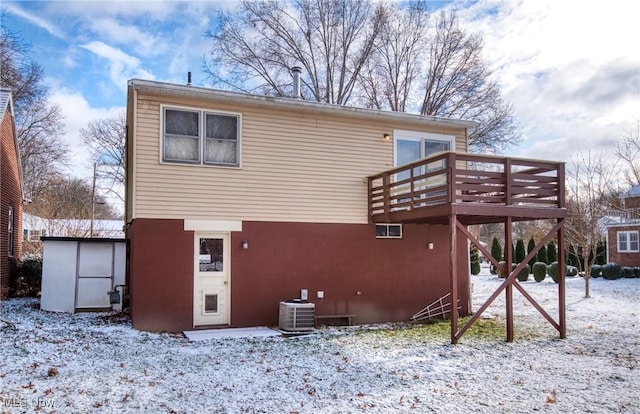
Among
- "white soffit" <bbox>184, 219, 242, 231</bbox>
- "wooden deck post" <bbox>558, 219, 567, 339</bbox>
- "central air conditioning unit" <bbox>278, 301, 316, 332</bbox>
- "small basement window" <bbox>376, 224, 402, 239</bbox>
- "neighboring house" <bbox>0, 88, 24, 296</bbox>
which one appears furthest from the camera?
"neighboring house" <bbox>0, 88, 24, 296</bbox>

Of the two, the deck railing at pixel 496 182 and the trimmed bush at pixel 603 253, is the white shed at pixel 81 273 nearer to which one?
the deck railing at pixel 496 182

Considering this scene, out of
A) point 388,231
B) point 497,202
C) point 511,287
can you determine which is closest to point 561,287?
point 511,287

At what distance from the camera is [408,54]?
23547 mm

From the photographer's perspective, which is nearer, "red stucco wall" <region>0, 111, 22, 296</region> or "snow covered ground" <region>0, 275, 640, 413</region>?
"snow covered ground" <region>0, 275, 640, 413</region>

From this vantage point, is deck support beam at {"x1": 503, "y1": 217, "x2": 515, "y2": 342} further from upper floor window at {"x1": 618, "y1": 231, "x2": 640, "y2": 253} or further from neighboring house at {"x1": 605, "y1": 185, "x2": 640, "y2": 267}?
upper floor window at {"x1": 618, "y1": 231, "x2": 640, "y2": 253}

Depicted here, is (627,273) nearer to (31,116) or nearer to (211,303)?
(211,303)

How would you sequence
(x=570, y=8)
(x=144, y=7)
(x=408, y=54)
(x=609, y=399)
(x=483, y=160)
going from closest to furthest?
1. (x=609, y=399)
2. (x=483, y=160)
3. (x=570, y=8)
4. (x=144, y=7)
5. (x=408, y=54)

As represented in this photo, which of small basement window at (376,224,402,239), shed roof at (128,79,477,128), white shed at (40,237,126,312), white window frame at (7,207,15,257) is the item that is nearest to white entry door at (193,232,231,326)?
white shed at (40,237,126,312)

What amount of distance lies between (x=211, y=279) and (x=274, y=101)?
3.82 m

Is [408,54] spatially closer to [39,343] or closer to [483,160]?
[483,160]

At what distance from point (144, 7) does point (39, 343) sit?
7.26 meters

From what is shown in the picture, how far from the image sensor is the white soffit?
9.53 metres

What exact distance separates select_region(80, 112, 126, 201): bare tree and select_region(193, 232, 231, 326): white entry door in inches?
842

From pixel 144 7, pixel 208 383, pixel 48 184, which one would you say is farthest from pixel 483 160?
pixel 48 184
